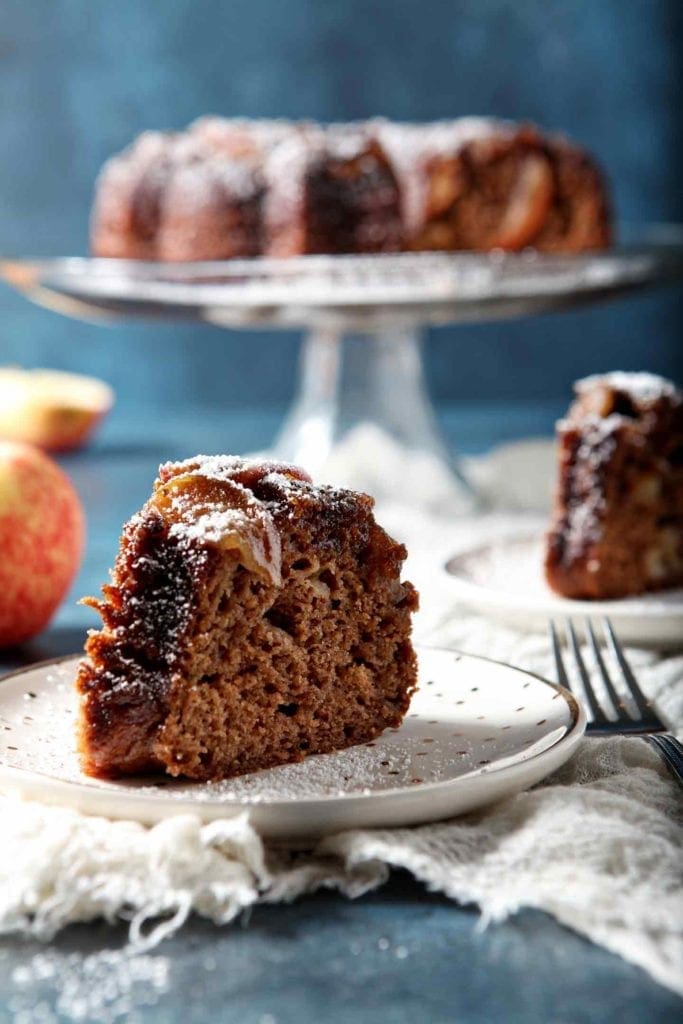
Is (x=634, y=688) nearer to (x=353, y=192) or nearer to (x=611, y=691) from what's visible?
(x=611, y=691)

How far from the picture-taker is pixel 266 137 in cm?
315

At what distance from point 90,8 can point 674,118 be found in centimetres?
163

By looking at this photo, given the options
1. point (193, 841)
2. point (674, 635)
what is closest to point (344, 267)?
point (674, 635)

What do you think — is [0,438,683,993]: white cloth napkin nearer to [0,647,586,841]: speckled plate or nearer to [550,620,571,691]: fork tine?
[0,647,586,841]: speckled plate

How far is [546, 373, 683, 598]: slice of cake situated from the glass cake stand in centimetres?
49

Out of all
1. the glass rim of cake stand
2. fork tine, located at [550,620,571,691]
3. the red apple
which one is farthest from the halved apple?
fork tine, located at [550,620,571,691]

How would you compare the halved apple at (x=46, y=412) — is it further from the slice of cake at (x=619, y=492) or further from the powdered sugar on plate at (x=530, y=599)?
the slice of cake at (x=619, y=492)

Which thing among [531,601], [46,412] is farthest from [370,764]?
[46,412]

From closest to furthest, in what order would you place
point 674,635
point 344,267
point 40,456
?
point 674,635
point 40,456
point 344,267

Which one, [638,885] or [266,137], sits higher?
[266,137]

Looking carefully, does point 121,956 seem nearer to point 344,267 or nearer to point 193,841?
point 193,841

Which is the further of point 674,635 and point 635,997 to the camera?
point 674,635

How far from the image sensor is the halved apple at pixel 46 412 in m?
3.72

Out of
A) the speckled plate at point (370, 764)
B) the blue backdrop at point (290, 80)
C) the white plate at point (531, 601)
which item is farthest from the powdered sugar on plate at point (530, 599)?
the blue backdrop at point (290, 80)
